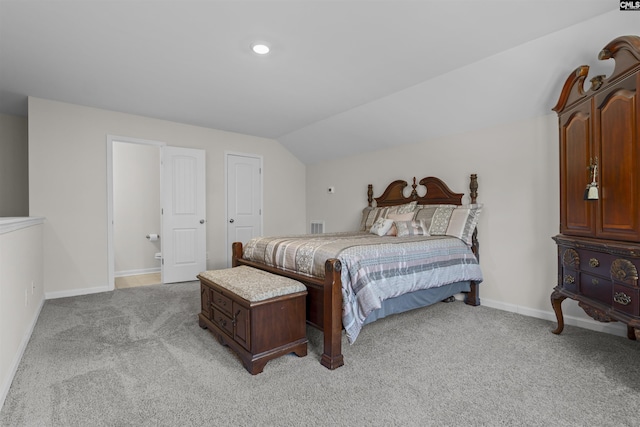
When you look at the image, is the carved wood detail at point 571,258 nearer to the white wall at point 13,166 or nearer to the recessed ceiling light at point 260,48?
the recessed ceiling light at point 260,48

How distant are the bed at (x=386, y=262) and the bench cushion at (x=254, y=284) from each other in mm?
175

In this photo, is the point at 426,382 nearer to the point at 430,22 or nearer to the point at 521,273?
the point at 521,273

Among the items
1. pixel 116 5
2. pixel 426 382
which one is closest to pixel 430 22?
pixel 116 5

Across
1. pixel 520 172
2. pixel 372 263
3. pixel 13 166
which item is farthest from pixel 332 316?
pixel 13 166

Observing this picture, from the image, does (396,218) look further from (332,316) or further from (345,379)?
(345,379)

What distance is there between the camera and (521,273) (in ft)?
10.6

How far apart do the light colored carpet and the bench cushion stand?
477mm

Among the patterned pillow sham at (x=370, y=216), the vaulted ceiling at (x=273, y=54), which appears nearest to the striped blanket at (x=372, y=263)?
the patterned pillow sham at (x=370, y=216)

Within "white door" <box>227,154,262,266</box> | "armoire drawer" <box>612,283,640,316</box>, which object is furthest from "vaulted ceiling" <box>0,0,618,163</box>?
"armoire drawer" <box>612,283,640,316</box>

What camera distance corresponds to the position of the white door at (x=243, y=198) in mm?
5359

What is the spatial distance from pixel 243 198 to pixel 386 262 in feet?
11.8

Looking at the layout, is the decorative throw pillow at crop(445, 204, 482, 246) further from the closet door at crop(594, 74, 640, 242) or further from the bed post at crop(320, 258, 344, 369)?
the bed post at crop(320, 258, 344, 369)

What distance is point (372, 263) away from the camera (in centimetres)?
240

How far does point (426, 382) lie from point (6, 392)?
241cm
